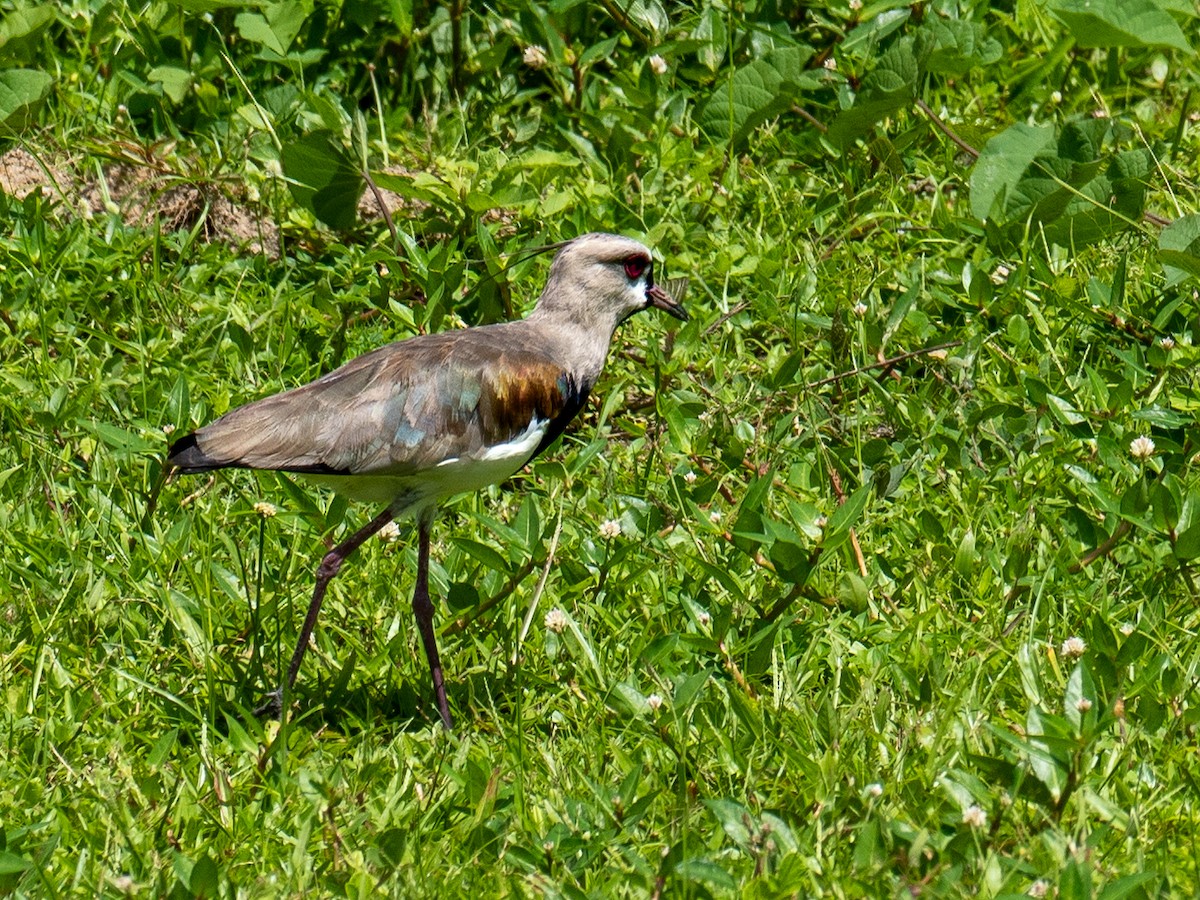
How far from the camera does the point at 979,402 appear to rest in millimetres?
5883

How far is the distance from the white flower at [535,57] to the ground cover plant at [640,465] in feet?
0.26

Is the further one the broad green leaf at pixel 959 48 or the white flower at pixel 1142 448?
the broad green leaf at pixel 959 48

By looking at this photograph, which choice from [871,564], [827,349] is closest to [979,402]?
[827,349]

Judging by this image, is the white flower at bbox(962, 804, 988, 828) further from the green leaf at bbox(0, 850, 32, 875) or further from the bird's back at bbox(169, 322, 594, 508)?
the green leaf at bbox(0, 850, 32, 875)

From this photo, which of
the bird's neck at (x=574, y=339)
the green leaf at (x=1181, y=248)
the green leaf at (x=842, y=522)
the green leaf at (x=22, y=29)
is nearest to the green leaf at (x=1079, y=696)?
the green leaf at (x=842, y=522)

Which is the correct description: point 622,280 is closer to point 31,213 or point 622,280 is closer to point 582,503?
point 582,503

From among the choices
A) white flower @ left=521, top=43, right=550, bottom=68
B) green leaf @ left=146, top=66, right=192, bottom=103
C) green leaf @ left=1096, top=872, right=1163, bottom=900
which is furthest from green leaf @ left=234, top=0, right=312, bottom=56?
green leaf @ left=1096, top=872, right=1163, bottom=900

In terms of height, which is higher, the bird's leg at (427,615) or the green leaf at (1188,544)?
the green leaf at (1188,544)

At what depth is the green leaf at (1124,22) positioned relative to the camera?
6566mm

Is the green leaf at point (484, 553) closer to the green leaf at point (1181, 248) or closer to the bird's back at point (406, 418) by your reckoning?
the bird's back at point (406, 418)

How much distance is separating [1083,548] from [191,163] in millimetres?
3870

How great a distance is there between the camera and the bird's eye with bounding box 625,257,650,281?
18.1 feet

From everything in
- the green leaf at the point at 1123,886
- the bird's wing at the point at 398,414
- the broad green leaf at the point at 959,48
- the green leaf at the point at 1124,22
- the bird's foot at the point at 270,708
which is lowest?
the bird's foot at the point at 270,708

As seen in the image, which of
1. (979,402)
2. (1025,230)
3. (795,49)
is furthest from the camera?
(795,49)
